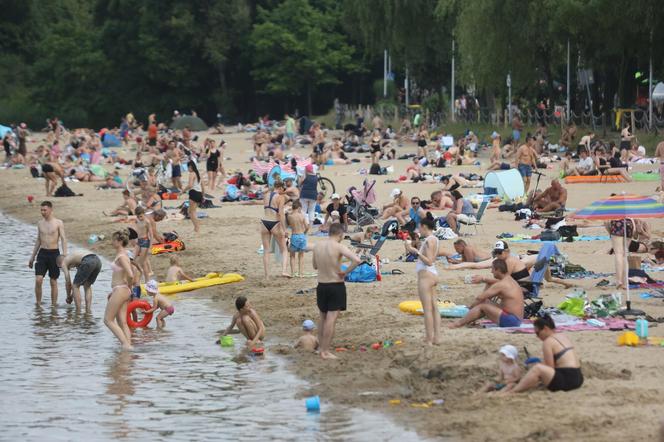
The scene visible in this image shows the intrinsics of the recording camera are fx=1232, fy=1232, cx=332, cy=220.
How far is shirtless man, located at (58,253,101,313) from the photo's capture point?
16.6 metres

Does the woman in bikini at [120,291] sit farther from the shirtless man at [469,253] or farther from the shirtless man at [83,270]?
the shirtless man at [469,253]

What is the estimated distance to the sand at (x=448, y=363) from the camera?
10.2m

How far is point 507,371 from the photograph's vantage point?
1112 centimetres

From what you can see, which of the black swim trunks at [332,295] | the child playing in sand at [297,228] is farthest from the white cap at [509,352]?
the child playing in sand at [297,228]

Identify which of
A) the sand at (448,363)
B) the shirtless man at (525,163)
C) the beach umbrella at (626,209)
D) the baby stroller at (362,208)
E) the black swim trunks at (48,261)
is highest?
the shirtless man at (525,163)

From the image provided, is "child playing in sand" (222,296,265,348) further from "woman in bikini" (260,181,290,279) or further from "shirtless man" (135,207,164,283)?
"shirtless man" (135,207,164,283)

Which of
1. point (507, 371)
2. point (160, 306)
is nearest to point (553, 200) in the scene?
point (160, 306)

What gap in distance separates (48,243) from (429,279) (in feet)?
21.4

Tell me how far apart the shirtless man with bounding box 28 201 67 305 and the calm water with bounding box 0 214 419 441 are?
2.08ft

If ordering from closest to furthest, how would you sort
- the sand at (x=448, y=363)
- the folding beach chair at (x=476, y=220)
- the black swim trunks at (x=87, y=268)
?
1. the sand at (x=448, y=363)
2. the black swim trunks at (x=87, y=268)
3. the folding beach chair at (x=476, y=220)

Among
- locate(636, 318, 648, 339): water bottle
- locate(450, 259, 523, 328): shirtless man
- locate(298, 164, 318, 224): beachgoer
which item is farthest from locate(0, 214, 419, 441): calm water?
locate(298, 164, 318, 224): beachgoer

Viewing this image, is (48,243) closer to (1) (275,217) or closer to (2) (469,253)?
(1) (275,217)

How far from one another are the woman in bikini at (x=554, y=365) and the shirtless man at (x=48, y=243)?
7959 millimetres

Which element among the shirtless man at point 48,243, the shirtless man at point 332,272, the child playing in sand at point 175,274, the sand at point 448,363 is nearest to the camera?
the sand at point 448,363
